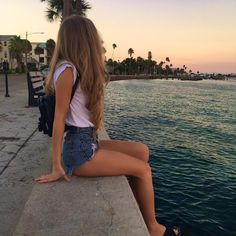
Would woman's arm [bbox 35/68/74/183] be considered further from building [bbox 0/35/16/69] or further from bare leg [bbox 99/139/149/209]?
building [bbox 0/35/16/69]

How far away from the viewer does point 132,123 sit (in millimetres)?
16375

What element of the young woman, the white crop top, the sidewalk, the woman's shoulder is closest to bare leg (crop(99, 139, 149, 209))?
the young woman

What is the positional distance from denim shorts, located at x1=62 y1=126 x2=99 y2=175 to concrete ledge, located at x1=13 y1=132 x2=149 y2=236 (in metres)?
0.20

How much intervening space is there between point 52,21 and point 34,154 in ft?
125

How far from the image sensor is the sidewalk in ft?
12.7

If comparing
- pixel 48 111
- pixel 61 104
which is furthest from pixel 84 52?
pixel 48 111

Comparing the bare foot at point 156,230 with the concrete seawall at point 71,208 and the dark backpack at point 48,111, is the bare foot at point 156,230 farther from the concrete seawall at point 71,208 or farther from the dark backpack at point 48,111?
the dark backpack at point 48,111

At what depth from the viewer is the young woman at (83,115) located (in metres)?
3.21

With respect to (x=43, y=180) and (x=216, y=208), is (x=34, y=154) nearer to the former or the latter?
(x=43, y=180)

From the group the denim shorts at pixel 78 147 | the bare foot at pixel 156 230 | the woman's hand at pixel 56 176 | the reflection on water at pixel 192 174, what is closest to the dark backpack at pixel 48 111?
the denim shorts at pixel 78 147

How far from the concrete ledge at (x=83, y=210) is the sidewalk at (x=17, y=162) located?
66 cm

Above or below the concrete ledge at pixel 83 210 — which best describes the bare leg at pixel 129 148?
above

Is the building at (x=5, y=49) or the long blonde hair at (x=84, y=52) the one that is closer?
the long blonde hair at (x=84, y=52)

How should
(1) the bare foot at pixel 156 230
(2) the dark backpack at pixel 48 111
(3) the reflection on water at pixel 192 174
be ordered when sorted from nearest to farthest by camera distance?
(1) the bare foot at pixel 156 230, (2) the dark backpack at pixel 48 111, (3) the reflection on water at pixel 192 174
